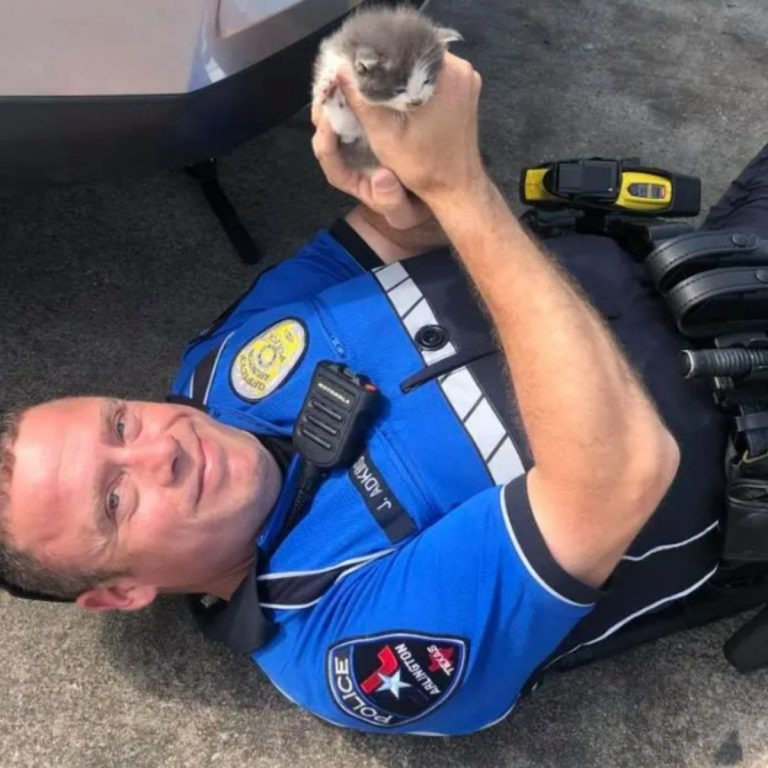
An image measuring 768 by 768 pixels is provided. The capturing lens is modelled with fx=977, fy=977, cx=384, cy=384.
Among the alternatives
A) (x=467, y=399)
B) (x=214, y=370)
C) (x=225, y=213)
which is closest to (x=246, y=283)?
(x=225, y=213)

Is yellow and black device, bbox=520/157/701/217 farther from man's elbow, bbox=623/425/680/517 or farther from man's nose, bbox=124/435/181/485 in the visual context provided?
man's nose, bbox=124/435/181/485

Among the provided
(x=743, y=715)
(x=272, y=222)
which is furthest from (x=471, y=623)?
(x=272, y=222)

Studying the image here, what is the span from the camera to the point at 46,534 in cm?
182

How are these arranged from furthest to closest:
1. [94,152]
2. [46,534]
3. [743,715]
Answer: [743,715]
[94,152]
[46,534]

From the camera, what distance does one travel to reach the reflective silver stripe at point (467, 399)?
1.79 m

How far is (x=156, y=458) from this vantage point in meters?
1.82

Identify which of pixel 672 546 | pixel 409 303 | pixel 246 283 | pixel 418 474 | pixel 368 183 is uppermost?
pixel 368 183

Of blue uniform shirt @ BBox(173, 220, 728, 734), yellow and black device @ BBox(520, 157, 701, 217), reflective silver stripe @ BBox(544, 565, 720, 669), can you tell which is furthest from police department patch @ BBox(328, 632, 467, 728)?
yellow and black device @ BBox(520, 157, 701, 217)

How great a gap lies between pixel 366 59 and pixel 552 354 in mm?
571

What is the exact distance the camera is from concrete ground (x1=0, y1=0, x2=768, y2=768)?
2086mm

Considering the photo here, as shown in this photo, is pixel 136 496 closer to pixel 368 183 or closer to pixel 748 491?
pixel 368 183

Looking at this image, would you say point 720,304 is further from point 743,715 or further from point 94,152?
point 94,152

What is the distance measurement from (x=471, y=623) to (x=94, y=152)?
1186 mm

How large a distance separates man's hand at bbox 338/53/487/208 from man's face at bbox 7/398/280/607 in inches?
24.0
